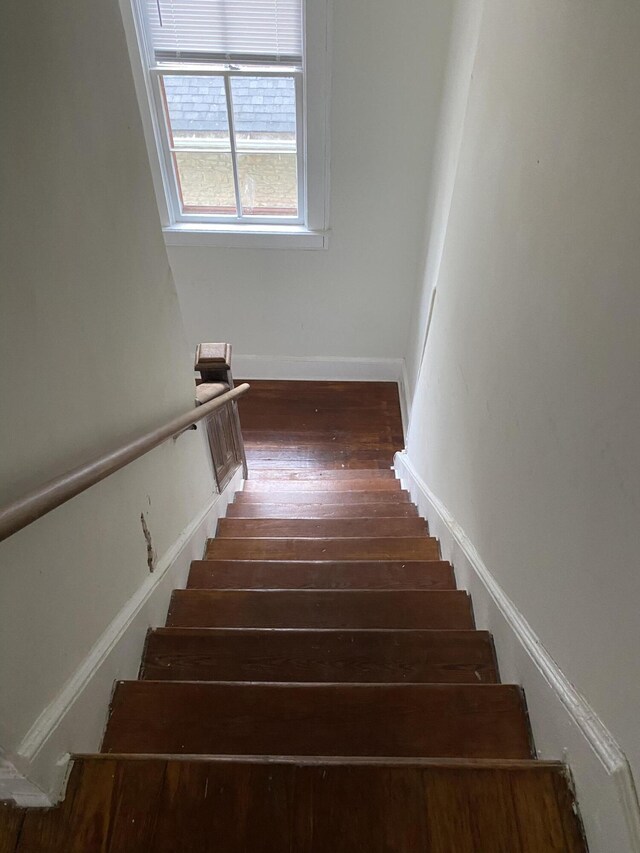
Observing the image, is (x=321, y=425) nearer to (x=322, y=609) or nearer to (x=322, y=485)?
(x=322, y=485)

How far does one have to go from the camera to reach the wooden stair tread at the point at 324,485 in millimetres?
3252

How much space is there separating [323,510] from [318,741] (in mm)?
1548

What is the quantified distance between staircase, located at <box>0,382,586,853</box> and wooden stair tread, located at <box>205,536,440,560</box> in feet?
0.69

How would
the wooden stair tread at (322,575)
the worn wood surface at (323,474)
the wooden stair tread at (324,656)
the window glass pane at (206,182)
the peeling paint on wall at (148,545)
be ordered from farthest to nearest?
the worn wood surface at (323,474)
the window glass pane at (206,182)
the wooden stair tread at (322,575)
the peeling paint on wall at (148,545)
the wooden stair tread at (324,656)

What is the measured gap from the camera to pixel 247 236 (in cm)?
341

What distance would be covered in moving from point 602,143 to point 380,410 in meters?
3.43

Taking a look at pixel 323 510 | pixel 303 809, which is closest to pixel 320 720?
pixel 303 809

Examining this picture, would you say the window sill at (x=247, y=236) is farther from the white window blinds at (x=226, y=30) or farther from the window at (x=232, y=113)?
the white window blinds at (x=226, y=30)

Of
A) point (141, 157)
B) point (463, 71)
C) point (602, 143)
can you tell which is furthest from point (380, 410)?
point (602, 143)

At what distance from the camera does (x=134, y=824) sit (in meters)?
0.85

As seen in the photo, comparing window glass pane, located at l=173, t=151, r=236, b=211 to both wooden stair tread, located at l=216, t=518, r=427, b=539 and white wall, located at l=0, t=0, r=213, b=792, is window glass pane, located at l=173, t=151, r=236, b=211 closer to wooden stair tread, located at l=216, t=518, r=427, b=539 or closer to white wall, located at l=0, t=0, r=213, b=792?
white wall, located at l=0, t=0, r=213, b=792

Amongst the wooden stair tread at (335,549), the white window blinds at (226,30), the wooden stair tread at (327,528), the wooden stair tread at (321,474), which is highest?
the white window blinds at (226,30)

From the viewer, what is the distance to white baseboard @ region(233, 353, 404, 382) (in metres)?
4.29

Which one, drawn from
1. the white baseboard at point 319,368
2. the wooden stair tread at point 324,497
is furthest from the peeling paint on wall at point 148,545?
the white baseboard at point 319,368
